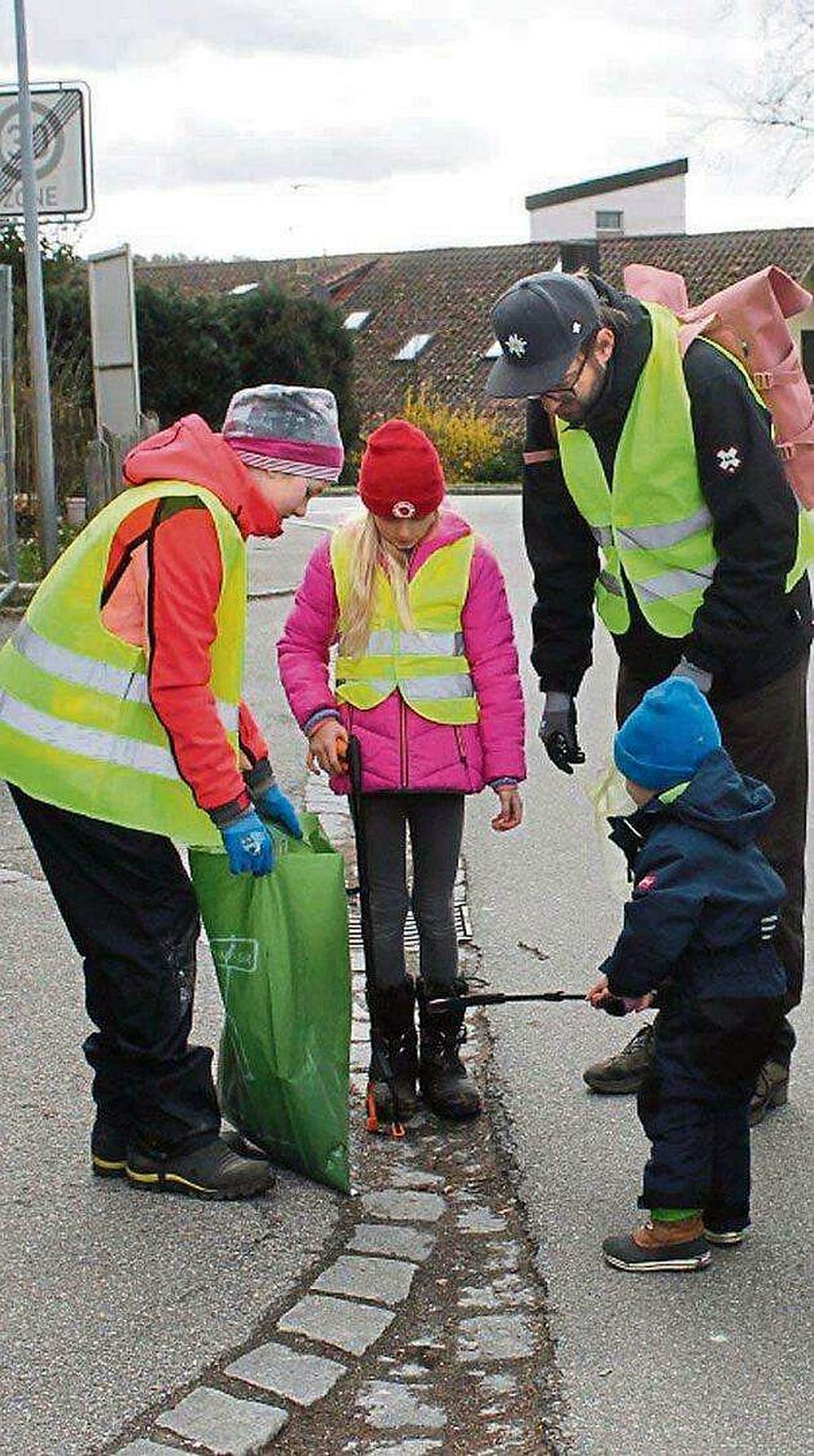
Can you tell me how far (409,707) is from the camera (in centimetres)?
517

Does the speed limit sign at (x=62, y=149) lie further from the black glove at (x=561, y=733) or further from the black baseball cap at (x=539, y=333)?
the black baseball cap at (x=539, y=333)

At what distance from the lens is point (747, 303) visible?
5020 mm

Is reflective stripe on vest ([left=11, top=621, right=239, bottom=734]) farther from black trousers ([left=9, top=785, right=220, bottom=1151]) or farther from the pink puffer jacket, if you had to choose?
the pink puffer jacket

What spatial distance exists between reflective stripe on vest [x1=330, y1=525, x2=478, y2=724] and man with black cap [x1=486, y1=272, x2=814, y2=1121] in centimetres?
35

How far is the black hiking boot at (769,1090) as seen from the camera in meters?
5.13

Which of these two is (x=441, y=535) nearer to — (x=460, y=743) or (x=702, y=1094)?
(x=460, y=743)

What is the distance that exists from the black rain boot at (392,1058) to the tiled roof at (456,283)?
148 ft

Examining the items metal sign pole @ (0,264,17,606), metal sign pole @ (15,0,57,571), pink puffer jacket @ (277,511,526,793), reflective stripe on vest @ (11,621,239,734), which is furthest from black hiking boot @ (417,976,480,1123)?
metal sign pole @ (15,0,57,571)

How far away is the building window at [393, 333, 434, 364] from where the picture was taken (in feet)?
173

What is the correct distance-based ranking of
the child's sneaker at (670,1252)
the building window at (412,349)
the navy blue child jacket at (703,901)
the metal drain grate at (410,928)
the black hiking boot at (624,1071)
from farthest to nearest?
the building window at (412,349) → the metal drain grate at (410,928) → the black hiking boot at (624,1071) → the child's sneaker at (670,1252) → the navy blue child jacket at (703,901)

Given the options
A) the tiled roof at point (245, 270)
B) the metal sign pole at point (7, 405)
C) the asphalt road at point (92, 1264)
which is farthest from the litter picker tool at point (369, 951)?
the tiled roof at point (245, 270)

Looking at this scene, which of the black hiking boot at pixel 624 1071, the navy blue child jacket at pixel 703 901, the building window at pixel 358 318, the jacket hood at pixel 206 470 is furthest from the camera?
the building window at pixel 358 318

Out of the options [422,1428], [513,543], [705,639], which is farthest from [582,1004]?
[513,543]

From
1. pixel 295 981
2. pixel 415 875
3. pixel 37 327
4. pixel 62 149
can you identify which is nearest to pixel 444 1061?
pixel 415 875
